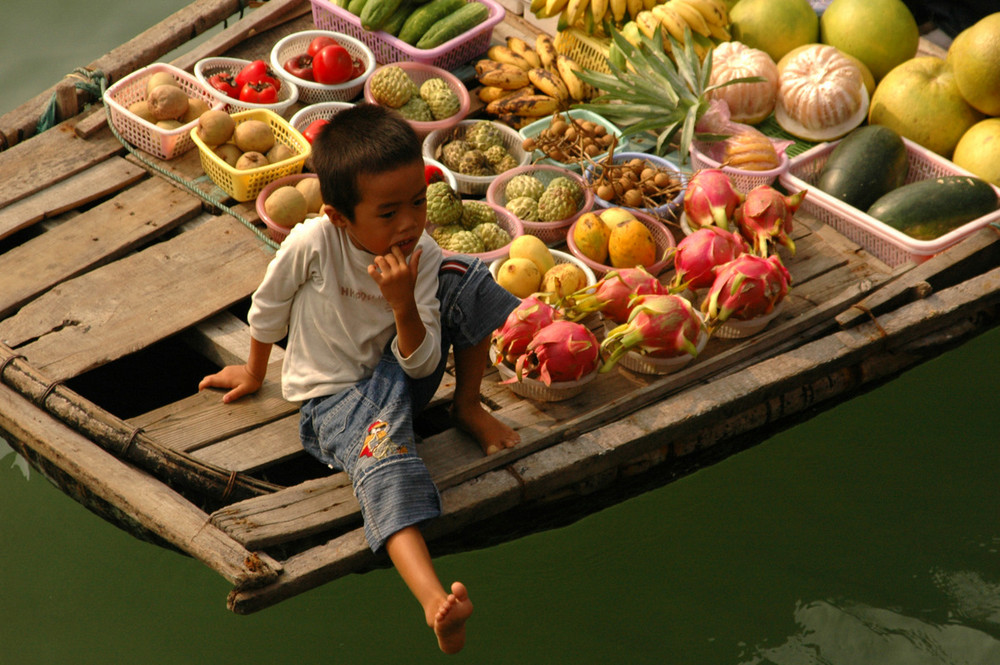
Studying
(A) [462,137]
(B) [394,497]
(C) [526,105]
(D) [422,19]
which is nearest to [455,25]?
(D) [422,19]

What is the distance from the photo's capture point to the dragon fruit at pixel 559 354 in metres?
2.94

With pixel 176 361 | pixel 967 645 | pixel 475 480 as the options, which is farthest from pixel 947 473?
pixel 176 361

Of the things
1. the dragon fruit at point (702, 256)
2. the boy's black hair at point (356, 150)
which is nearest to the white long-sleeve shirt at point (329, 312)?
the boy's black hair at point (356, 150)

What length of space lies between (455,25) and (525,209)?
1335mm

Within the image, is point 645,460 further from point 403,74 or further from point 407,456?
point 403,74

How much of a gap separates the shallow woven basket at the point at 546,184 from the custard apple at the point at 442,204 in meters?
0.24

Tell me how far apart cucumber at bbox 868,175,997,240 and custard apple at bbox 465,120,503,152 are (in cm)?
162

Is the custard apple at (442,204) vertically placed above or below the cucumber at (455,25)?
below

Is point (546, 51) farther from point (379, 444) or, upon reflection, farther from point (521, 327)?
point (379, 444)

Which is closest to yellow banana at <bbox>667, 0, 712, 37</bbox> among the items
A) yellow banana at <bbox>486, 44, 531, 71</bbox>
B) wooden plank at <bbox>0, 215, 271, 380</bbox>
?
yellow banana at <bbox>486, 44, 531, 71</bbox>

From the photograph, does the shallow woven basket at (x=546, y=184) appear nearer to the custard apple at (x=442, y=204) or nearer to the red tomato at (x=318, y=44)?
the custard apple at (x=442, y=204)

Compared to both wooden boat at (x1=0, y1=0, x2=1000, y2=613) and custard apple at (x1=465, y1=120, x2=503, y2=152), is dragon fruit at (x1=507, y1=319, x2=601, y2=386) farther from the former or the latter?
custard apple at (x1=465, y1=120, x2=503, y2=152)

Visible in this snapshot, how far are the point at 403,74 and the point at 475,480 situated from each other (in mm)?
2249

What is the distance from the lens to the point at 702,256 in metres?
3.36
